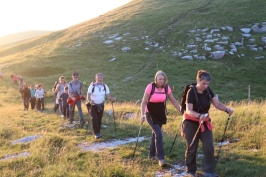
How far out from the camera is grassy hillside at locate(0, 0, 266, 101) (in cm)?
3750

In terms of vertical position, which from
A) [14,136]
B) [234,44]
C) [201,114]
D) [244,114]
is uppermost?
[234,44]

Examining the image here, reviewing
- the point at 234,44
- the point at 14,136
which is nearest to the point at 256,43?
the point at 234,44

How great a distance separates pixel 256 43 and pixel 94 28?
37.3m

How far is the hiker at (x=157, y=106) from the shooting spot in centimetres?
774

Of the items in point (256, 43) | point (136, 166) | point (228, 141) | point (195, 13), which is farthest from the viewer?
point (195, 13)

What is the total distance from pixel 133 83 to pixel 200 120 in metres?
30.3

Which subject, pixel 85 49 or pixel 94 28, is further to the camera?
pixel 94 28

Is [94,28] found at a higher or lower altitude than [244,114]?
higher

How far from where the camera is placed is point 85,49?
181 feet

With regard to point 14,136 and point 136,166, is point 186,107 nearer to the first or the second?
point 136,166

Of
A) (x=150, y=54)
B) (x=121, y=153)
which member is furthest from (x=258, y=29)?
(x=121, y=153)

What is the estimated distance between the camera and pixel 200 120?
6297 millimetres

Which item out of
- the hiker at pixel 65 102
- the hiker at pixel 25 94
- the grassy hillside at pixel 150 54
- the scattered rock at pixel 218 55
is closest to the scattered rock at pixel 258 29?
the grassy hillside at pixel 150 54

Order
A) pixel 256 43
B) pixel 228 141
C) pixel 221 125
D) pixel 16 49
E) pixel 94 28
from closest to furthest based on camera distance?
1. pixel 228 141
2. pixel 221 125
3. pixel 256 43
4. pixel 94 28
5. pixel 16 49
